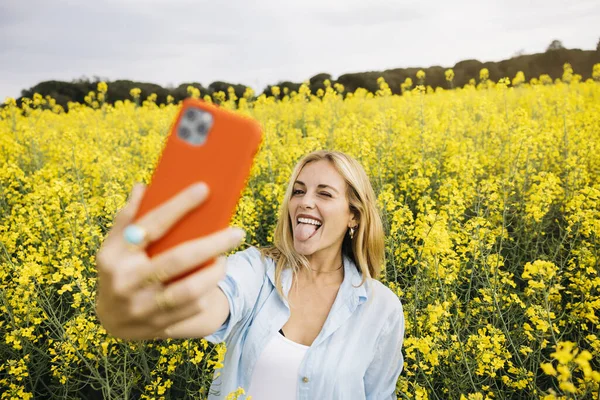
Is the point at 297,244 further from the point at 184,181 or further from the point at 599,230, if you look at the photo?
the point at 599,230

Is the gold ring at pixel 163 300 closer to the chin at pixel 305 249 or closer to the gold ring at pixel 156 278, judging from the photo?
the gold ring at pixel 156 278

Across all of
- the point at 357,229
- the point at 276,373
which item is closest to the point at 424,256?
the point at 357,229

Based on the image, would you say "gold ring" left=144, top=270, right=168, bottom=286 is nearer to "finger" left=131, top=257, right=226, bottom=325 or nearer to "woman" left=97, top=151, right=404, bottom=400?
"finger" left=131, top=257, right=226, bottom=325

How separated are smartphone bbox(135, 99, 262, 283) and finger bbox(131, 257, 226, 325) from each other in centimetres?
2

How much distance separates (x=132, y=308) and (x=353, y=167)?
1.76 m

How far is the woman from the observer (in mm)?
1768

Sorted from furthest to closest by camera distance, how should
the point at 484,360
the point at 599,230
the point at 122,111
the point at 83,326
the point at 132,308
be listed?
1. the point at 122,111
2. the point at 599,230
3. the point at 83,326
4. the point at 484,360
5. the point at 132,308

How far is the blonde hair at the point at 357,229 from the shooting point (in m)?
2.11

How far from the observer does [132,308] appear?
56 centimetres

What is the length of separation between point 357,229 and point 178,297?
Result: 5.97ft

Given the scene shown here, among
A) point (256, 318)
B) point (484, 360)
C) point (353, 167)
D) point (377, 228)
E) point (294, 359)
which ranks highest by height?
point (353, 167)

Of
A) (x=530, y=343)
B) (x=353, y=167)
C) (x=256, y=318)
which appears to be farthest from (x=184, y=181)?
(x=530, y=343)

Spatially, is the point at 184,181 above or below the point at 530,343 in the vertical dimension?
above

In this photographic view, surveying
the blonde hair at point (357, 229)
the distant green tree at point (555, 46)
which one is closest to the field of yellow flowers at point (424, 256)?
the blonde hair at point (357, 229)
